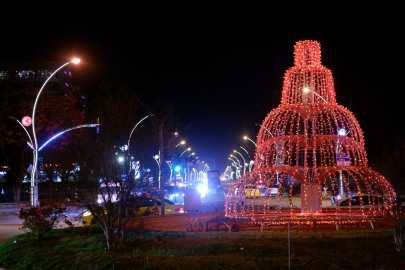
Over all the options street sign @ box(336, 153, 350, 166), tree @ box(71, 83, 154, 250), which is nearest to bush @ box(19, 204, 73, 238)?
tree @ box(71, 83, 154, 250)

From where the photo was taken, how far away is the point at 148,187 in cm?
1298

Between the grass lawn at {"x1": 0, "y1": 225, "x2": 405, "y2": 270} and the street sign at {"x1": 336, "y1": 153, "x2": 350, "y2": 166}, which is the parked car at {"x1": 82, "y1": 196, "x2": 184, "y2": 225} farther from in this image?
the street sign at {"x1": 336, "y1": 153, "x2": 350, "y2": 166}

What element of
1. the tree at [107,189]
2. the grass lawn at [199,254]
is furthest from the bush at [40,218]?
the tree at [107,189]

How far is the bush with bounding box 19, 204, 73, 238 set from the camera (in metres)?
14.3

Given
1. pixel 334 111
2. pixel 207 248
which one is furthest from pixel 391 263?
pixel 334 111

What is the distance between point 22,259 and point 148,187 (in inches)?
158

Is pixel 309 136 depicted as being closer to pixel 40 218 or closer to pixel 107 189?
pixel 107 189

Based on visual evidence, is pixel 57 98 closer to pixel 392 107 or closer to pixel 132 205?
pixel 132 205

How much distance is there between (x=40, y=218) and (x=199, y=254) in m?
6.72

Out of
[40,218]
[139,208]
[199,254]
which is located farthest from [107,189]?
[139,208]

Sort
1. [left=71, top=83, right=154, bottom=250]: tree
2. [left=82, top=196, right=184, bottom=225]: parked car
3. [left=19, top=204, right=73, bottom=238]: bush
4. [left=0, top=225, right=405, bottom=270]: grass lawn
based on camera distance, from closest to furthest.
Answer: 1. [left=0, top=225, right=405, bottom=270]: grass lawn
2. [left=71, top=83, right=154, bottom=250]: tree
3. [left=82, top=196, right=184, bottom=225]: parked car
4. [left=19, top=204, right=73, bottom=238]: bush

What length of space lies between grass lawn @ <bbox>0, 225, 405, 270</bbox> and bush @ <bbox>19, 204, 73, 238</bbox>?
2.45ft

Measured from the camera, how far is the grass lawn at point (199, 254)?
9539mm

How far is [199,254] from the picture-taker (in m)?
10.8
